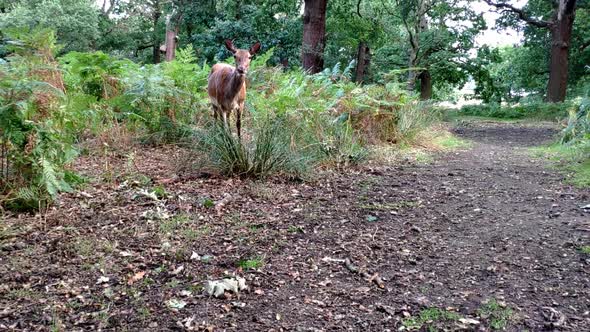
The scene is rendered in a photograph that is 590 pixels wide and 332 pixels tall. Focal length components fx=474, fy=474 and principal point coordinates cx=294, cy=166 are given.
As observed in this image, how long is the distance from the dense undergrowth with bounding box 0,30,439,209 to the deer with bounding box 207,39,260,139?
18 cm

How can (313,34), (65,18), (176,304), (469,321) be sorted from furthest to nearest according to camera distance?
(65,18)
(313,34)
(176,304)
(469,321)

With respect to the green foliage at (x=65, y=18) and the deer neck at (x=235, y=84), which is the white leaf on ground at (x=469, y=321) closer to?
the deer neck at (x=235, y=84)

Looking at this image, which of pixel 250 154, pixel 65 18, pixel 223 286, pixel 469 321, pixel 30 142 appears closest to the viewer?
pixel 469 321

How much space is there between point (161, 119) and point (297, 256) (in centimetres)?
364

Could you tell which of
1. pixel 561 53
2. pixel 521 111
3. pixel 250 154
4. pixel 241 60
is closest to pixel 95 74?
pixel 241 60

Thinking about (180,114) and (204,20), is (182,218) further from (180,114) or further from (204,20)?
(204,20)

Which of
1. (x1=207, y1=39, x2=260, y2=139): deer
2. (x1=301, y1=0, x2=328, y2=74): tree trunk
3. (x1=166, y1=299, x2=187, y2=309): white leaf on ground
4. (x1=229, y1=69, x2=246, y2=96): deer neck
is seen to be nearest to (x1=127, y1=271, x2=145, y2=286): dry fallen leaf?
(x1=166, y1=299, x2=187, y2=309): white leaf on ground

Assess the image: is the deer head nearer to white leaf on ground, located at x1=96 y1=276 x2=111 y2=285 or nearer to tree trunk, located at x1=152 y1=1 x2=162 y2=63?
white leaf on ground, located at x1=96 y1=276 x2=111 y2=285

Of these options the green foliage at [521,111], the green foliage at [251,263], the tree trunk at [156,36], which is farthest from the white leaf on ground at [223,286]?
the tree trunk at [156,36]

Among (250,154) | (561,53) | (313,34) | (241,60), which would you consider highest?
(561,53)

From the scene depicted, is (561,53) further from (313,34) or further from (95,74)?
(95,74)

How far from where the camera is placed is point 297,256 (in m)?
2.94

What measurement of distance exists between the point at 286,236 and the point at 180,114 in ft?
11.3

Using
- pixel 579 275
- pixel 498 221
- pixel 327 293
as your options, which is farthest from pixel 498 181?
pixel 327 293
